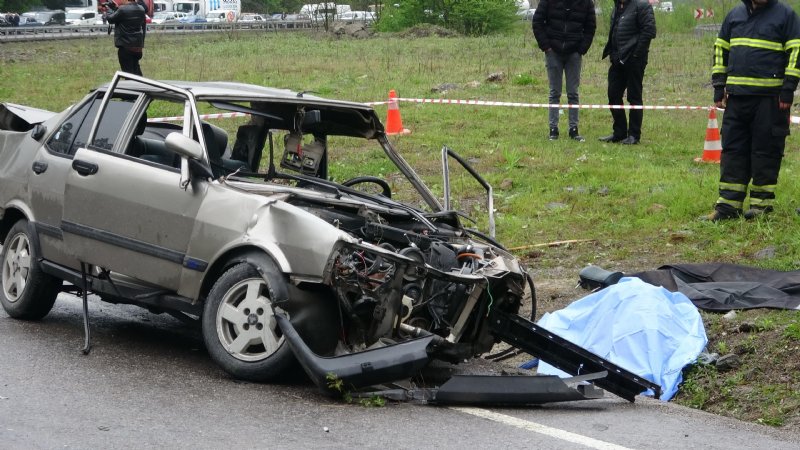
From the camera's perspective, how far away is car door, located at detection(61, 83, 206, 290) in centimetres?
663

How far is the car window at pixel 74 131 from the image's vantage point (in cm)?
757

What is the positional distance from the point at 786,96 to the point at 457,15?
3640 centimetres

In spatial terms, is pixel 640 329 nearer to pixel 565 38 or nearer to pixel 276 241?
pixel 276 241

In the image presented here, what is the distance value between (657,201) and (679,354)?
184 inches

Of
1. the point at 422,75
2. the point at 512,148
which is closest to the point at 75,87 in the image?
the point at 422,75

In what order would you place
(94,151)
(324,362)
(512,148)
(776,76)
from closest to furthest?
(324,362), (94,151), (776,76), (512,148)

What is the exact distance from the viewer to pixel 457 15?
4566 cm

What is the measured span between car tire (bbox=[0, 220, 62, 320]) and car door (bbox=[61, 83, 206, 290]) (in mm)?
537

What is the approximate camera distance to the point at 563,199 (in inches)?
487

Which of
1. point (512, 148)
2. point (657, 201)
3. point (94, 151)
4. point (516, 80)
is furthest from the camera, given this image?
point (516, 80)

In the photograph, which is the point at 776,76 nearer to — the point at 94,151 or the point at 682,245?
the point at 682,245

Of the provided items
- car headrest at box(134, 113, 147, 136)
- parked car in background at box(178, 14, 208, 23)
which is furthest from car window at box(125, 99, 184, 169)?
parked car in background at box(178, 14, 208, 23)

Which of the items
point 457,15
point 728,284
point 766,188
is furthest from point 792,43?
point 457,15

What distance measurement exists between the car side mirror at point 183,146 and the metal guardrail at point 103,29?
1756 inches
